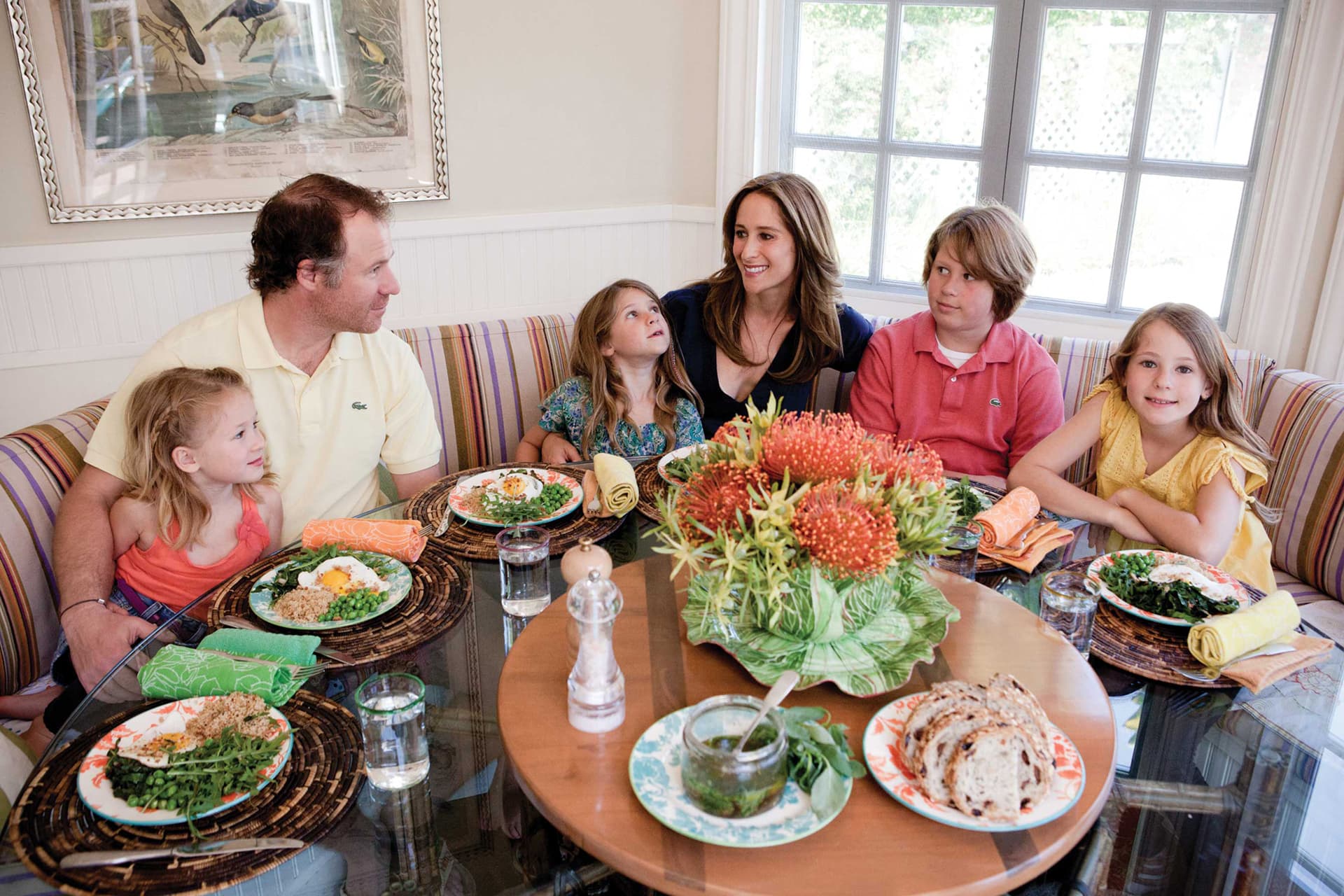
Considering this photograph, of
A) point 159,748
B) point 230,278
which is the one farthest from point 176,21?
point 159,748

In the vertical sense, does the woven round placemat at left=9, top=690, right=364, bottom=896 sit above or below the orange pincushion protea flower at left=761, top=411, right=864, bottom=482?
below

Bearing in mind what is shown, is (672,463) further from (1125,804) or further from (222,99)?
(222,99)

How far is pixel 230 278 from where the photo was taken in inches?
130

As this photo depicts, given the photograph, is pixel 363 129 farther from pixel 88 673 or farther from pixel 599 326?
pixel 88 673

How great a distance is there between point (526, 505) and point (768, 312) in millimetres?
1062

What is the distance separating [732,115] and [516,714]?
10.0 feet

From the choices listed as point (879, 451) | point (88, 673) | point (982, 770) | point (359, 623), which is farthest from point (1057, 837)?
point (88, 673)

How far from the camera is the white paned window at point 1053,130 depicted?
318cm

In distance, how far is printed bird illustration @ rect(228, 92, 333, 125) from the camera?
3207 millimetres

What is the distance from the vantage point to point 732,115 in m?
3.73

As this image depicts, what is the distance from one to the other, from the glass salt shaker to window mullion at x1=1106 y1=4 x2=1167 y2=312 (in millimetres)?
2963

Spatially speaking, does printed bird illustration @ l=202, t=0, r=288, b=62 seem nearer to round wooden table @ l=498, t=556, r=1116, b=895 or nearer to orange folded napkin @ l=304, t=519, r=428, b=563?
orange folded napkin @ l=304, t=519, r=428, b=563

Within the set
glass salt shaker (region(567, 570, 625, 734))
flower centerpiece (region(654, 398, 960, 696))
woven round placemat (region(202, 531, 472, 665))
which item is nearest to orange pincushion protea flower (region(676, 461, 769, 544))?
flower centerpiece (region(654, 398, 960, 696))

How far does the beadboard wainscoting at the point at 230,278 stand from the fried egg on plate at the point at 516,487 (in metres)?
1.89
